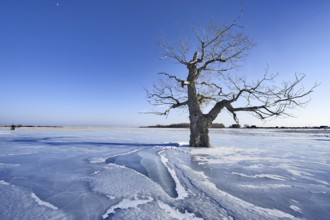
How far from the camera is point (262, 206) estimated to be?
2.67 metres

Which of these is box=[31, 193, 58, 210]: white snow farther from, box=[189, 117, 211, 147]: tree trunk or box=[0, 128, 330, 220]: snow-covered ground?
box=[189, 117, 211, 147]: tree trunk

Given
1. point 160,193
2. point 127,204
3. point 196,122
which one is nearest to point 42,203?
point 127,204

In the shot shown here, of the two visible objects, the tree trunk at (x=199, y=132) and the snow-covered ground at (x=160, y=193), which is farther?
the tree trunk at (x=199, y=132)

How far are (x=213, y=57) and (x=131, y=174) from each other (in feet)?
27.5

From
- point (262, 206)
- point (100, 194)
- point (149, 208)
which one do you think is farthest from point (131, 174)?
point (262, 206)

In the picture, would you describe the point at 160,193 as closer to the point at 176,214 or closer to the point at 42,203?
the point at 176,214

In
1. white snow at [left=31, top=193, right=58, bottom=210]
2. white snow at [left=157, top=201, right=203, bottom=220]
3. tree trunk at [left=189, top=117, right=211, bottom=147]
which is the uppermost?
tree trunk at [left=189, top=117, right=211, bottom=147]

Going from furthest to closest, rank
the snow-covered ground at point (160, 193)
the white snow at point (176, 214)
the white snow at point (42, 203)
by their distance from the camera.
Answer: the white snow at point (42, 203)
the snow-covered ground at point (160, 193)
the white snow at point (176, 214)

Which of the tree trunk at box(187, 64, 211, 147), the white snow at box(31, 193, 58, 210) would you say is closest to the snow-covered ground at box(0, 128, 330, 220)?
the white snow at box(31, 193, 58, 210)

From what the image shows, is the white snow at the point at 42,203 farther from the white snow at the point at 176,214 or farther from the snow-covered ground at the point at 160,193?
the white snow at the point at 176,214

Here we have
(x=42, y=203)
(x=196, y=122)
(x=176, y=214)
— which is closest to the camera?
(x=176, y=214)

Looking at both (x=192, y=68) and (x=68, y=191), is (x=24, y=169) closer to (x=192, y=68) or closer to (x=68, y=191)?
(x=68, y=191)

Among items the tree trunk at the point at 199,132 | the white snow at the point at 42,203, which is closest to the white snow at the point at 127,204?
the white snow at the point at 42,203

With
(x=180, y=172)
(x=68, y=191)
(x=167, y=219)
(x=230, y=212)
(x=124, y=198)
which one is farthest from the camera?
(x=180, y=172)
